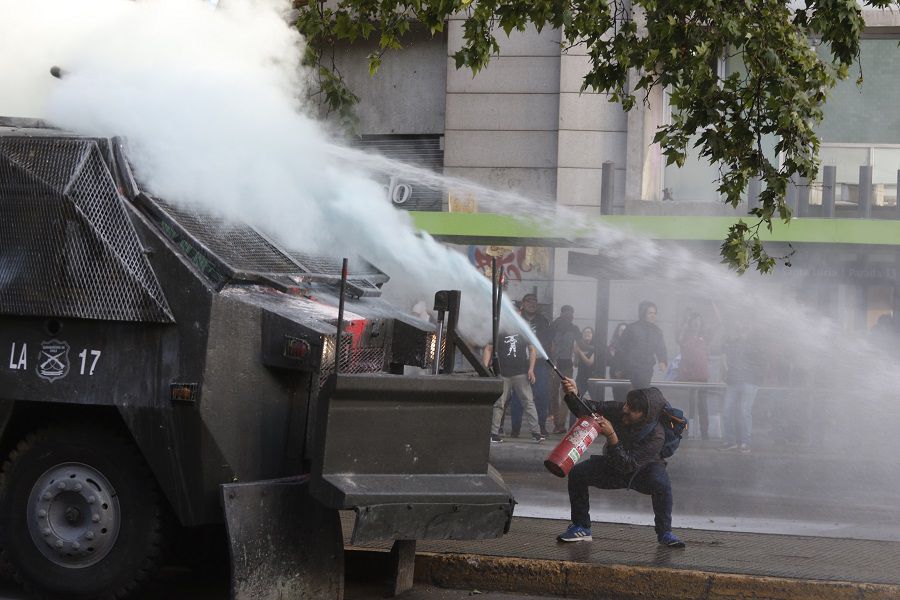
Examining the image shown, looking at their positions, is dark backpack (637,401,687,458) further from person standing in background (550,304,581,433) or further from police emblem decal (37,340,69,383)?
person standing in background (550,304,581,433)

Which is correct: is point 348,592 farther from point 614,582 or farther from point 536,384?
point 536,384

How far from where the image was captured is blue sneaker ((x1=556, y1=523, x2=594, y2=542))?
6.96 m

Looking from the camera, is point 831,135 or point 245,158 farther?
point 831,135

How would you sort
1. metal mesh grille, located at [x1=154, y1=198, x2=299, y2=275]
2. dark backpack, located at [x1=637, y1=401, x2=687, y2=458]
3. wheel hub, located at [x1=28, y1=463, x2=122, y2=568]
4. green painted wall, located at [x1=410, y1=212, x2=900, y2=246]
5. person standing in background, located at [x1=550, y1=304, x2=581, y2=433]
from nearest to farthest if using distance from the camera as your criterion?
wheel hub, located at [x1=28, y1=463, x2=122, y2=568] → metal mesh grille, located at [x1=154, y1=198, x2=299, y2=275] → dark backpack, located at [x1=637, y1=401, x2=687, y2=458] → green painted wall, located at [x1=410, y1=212, x2=900, y2=246] → person standing in background, located at [x1=550, y1=304, x2=581, y2=433]

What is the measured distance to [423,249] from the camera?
275 inches

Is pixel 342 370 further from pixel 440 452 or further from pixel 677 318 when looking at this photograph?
pixel 677 318

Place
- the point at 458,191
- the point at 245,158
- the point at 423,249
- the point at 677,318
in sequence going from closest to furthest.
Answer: the point at 245,158
the point at 423,249
the point at 677,318
the point at 458,191

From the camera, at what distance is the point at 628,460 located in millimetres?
7156

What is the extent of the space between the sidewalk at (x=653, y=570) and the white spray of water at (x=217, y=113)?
4.94ft

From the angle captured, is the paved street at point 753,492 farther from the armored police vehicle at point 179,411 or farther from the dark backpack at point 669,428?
the armored police vehicle at point 179,411

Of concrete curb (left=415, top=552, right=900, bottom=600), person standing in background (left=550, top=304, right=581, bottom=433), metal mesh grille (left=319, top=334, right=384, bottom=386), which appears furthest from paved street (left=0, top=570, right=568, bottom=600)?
person standing in background (left=550, top=304, right=581, bottom=433)

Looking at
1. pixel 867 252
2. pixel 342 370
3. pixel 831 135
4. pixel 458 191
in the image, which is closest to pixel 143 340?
pixel 342 370

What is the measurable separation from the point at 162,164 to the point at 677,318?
411 inches

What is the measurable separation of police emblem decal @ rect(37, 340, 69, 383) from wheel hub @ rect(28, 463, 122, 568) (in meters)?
0.42
